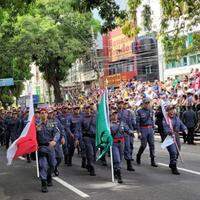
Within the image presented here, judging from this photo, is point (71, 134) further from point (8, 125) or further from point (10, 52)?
point (10, 52)

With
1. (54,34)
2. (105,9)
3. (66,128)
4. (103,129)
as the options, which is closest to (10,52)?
(54,34)

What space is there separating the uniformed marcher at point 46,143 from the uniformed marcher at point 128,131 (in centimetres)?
215

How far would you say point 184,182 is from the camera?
12.9m

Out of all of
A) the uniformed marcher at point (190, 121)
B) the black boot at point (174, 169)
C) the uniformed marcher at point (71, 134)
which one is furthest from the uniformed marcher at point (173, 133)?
the uniformed marcher at point (190, 121)

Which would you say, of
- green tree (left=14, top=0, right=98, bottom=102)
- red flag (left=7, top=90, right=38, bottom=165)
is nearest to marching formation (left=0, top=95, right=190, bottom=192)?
red flag (left=7, top=90, right=38, bottom=165)

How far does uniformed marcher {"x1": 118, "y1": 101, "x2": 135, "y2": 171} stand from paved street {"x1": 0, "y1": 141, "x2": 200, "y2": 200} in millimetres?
362

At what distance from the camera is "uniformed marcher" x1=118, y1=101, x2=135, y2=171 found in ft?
51.9

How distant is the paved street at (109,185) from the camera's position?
11.7 m

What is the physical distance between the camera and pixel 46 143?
43.4ft

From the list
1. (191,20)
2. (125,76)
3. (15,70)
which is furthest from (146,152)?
(125,76)

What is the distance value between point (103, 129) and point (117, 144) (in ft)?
1.81

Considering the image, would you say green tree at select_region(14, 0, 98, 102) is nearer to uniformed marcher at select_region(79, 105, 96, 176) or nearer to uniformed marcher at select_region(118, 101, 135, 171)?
uniformed marcher at select_region(118, 101, 135, 171)

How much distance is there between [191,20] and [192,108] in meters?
3.64

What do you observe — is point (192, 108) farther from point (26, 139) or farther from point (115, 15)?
point (26, 139)
